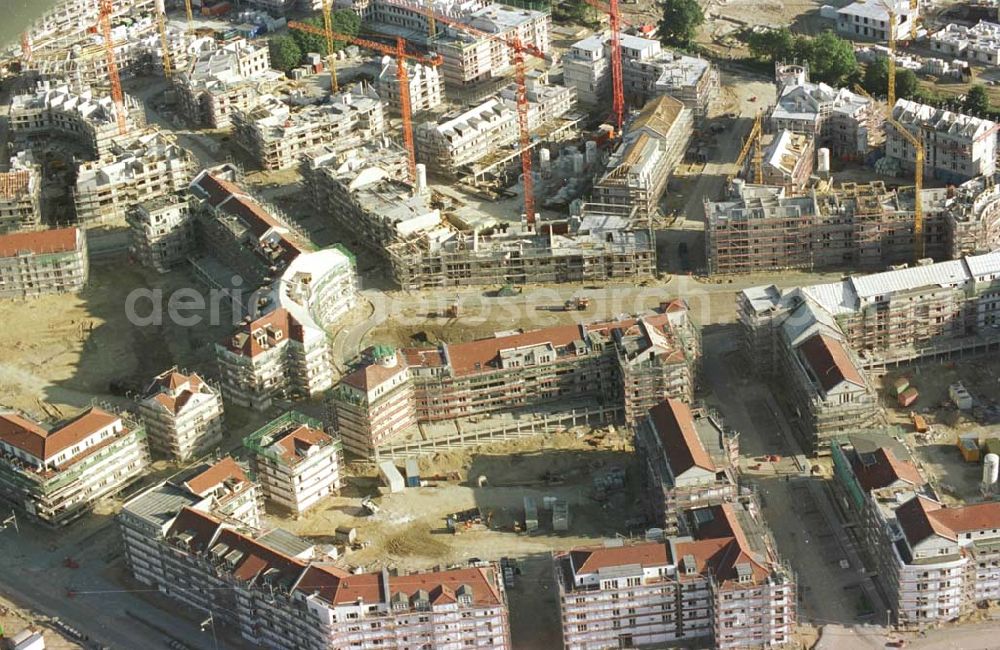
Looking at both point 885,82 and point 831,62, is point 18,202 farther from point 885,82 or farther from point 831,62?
point 885,82

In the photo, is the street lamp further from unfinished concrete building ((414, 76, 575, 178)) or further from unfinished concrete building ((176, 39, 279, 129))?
unfinished concrete building ((176, 39, 279, 129))

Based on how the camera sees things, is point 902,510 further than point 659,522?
No

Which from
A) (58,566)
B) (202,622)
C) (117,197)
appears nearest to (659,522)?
(202,622)

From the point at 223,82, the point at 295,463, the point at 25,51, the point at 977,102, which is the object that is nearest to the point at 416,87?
the point at 223,82

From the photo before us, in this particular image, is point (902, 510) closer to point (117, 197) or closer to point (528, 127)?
point (528, 127)

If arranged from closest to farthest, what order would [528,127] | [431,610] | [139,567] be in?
[431,610]
[139,567]
[528,127]

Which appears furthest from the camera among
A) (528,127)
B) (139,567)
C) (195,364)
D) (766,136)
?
(528,127)
